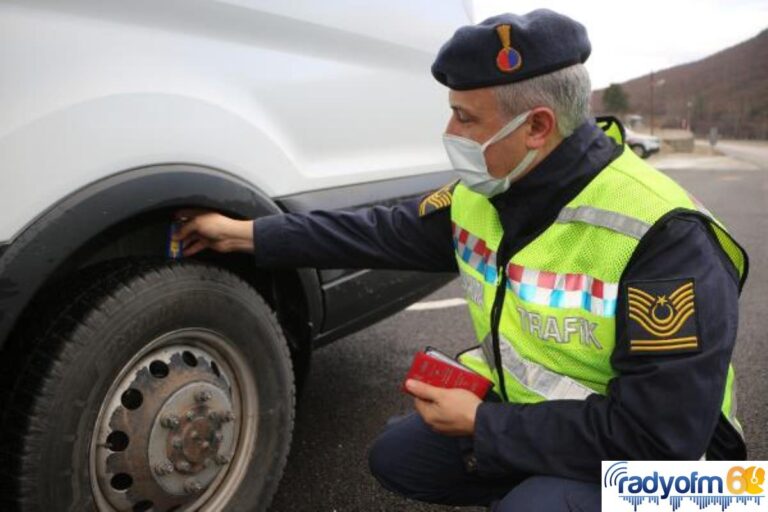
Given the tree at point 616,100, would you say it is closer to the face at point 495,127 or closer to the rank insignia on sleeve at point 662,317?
the face at point 495,127

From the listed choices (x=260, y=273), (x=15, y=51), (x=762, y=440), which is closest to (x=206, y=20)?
(x=15, y=51)

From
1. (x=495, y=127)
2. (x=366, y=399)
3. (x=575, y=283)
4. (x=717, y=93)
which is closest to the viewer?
(x=575, y=283)

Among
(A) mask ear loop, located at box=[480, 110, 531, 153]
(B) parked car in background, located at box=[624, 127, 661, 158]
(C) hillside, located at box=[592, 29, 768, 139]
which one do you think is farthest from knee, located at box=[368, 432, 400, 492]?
(C) hillside, located at box=[592, 29, 768, 139]

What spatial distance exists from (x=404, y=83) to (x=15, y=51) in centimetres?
128

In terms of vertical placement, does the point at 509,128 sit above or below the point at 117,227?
above

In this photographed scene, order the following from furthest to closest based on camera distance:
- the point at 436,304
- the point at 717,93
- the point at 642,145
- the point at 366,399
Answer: the point at 717,93
the point at 642,145
the point at 436,304
the point at 366,399

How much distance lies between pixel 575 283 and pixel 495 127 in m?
0.37

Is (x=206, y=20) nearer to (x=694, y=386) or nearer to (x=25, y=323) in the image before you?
(x=25, y=323)

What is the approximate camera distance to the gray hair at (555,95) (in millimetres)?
1389

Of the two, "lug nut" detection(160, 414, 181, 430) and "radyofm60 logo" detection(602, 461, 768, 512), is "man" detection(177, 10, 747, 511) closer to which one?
"radyofm60 logo" detection(602, 461, 768, 512)

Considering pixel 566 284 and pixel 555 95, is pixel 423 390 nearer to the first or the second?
pixel 566 284

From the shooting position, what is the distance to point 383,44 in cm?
212

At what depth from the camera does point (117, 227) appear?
1.43m

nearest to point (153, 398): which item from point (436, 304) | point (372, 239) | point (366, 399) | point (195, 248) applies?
point (195, 248)
